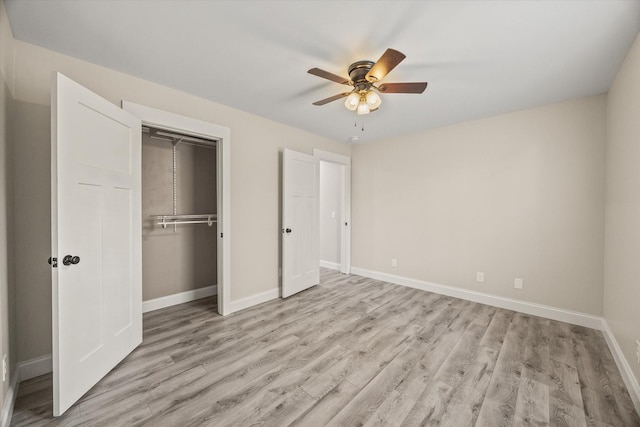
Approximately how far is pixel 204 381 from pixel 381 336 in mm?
1632

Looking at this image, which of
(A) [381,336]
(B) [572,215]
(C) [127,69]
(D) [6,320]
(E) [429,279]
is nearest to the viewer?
(D) [6,320]

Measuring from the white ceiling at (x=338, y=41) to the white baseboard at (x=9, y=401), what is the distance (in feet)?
7.84

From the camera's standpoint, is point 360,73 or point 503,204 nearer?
point 360,73

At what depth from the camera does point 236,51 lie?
200cm

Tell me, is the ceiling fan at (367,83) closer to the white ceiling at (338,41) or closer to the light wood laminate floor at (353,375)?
the white ceiling at (338,41)

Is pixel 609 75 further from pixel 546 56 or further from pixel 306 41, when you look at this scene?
pixel 306 41

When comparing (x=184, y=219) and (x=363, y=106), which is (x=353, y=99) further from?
(x=184, y=219)

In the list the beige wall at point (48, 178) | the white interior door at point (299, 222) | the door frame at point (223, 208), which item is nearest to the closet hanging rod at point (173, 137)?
the door frame at point (223, 208)

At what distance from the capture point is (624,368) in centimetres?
193

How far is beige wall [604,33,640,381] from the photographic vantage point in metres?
1.81

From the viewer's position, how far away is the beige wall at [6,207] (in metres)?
1.54

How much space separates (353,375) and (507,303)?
8.15 feet

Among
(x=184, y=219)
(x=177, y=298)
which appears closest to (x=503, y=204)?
(x=184, y=219)

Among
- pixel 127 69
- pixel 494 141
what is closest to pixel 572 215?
pixel 494 141
